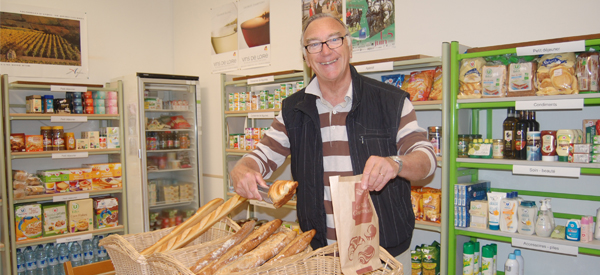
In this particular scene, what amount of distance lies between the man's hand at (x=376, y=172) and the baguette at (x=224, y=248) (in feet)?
1.66

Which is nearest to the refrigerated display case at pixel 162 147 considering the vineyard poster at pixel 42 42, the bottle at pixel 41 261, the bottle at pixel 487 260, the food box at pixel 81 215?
the food box at pixel 81 215

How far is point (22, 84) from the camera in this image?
14.1 feet

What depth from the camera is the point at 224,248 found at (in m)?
1.57

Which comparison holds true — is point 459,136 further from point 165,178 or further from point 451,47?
point 165,178

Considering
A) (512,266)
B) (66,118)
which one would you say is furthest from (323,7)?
(66,118)

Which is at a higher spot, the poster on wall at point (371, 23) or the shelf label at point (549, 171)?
the poster on wall at point (371, 23)

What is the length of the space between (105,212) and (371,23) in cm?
361

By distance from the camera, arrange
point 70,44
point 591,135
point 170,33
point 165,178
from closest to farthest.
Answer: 1. point 591,135
2. point 70,44
3. point 165,178
4. point 170,33

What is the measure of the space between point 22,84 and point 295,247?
4.09 m

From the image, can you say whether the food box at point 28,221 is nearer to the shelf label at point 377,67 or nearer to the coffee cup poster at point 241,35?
the coffee cup poster at point 241,35

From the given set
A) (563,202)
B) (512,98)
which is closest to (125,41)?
(512,98)

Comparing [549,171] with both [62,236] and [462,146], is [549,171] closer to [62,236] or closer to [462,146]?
[462,146]

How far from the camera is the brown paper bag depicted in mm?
1307

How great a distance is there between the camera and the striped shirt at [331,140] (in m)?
1.80
